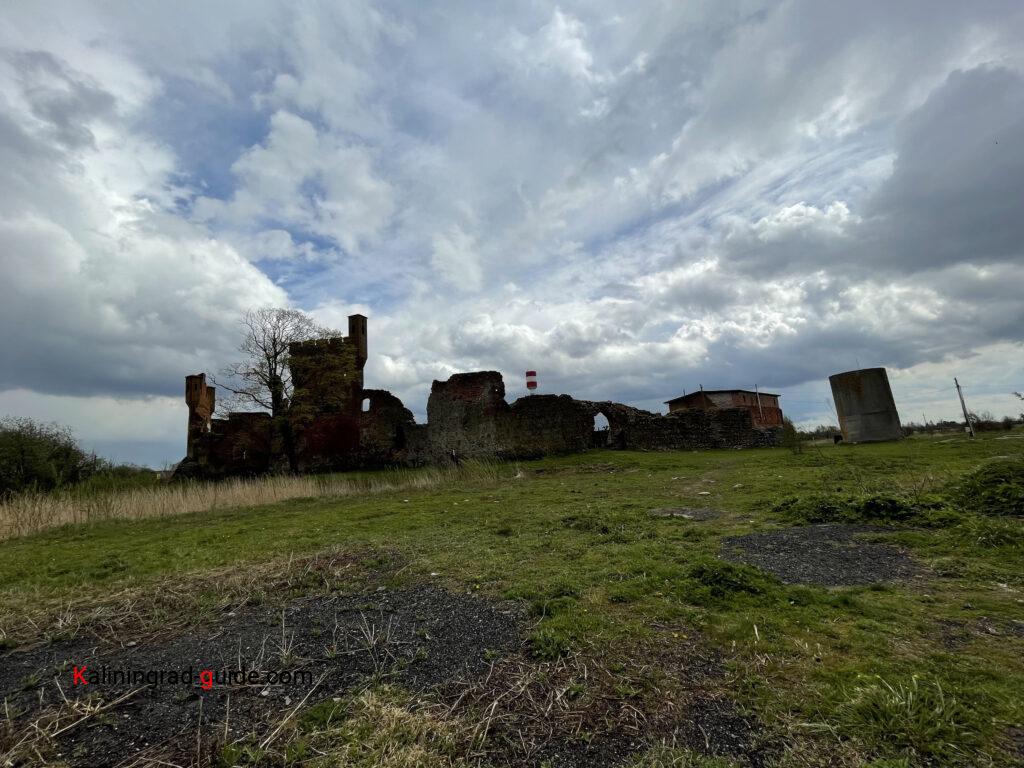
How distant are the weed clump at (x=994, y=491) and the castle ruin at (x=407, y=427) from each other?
17471mm

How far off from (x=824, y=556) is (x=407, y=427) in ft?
79.2

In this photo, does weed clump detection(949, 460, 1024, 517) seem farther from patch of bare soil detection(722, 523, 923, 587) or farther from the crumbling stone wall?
the crumbling stone wall

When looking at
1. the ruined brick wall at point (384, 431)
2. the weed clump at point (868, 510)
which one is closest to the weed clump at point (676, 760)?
the weed clump at point (868, 510)

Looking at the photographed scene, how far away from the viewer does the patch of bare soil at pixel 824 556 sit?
13.7 ft

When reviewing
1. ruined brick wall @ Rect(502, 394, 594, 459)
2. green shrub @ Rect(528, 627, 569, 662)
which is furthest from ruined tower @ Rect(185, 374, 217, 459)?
green shrub @ Rect(528, 627, 569, 662)

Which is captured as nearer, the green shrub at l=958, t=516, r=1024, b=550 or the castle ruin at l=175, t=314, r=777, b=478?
the green shrub at l=958, t=516, r=1024, b=550

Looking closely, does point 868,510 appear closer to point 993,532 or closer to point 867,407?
point 993,532

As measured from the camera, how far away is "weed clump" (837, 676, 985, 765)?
191 cm

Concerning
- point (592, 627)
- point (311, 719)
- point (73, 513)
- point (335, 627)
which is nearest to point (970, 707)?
point (592, 627)

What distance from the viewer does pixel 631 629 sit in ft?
10.5

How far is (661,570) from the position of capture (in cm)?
434

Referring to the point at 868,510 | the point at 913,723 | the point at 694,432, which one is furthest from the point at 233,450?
the point at 913,723

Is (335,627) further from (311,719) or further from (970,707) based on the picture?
(970,707)

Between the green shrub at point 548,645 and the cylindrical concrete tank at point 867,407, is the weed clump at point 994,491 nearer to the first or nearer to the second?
the green shrub at point 548,645
